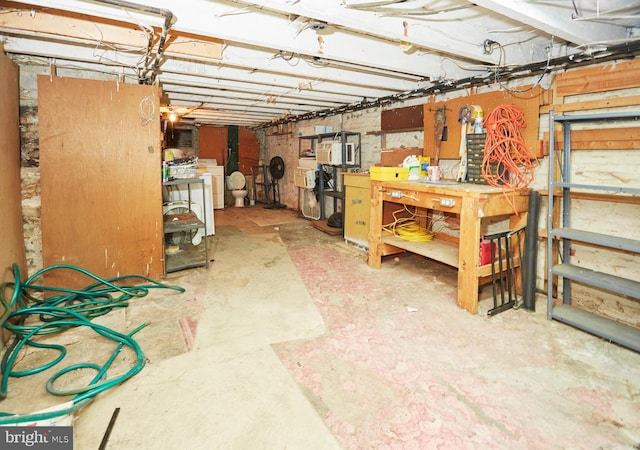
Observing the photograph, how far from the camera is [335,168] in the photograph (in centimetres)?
603

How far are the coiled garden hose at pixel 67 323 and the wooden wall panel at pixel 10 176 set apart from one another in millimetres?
143

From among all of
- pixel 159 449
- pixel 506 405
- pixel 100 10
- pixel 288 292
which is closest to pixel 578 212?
pixel 506 405

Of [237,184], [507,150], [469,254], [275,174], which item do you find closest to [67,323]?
[469,254]

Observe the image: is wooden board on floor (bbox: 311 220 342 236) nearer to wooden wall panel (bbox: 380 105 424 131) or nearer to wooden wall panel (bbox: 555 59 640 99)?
wooden wall panel (bbox: 380 105 424 131)

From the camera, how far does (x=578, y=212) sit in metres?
2.76

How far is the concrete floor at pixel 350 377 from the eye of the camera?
1480 millimetres

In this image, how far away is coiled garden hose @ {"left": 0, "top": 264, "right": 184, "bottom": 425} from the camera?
1698 millimetres

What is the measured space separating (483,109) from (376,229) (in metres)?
1.62

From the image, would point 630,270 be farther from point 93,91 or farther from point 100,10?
point 93,91

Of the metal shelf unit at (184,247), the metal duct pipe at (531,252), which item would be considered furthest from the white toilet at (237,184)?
the metal duct pipe at (531,252)

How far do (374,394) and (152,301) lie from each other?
2.11m

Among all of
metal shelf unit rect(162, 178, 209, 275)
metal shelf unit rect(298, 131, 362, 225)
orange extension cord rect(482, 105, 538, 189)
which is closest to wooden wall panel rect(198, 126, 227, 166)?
metal shelf unit rect(298, 131, 362, 225)

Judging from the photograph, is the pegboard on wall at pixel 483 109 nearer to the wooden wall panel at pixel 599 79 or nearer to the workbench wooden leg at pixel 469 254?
the wooden wall panel at pixel 599 79

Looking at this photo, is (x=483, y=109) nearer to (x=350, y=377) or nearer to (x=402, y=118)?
(x=402, y=118)
